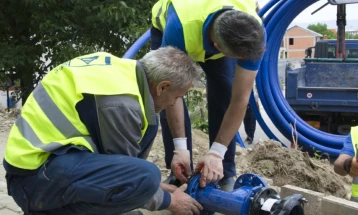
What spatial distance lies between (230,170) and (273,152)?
1.26 m

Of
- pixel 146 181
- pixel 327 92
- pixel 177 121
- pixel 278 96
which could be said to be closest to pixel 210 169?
pixel 177 121

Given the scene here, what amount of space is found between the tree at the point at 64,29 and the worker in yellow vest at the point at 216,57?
2476 millimetres

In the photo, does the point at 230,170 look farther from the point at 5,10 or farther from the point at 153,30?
the point at 5,10

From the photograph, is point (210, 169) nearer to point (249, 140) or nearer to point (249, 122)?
point (249, 122)

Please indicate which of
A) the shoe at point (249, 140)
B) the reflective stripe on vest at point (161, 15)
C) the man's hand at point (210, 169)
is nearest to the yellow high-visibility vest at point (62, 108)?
the man's hand at point (210, 169)

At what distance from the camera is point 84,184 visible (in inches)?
82.0

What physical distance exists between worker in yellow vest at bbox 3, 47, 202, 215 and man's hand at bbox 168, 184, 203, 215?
1.07 ft

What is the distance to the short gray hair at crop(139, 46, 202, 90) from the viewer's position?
6.91ft

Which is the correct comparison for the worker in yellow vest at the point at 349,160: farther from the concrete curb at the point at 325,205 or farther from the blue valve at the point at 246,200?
the blue valve at the point at 246,200

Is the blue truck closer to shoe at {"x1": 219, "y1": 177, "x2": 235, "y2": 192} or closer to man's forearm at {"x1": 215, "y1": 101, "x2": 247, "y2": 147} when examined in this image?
shoe at {"x1": 219, "y1": 177, "x2": 235, "y2": 192}

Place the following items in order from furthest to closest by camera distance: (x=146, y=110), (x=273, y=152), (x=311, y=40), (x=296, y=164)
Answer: (x=311, y=40) < (x=273, y=152) < (x=296, y=164) < (x=146, y=110)

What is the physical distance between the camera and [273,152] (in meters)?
4.28

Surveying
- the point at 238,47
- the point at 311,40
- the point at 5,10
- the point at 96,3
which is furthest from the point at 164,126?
the point at 311,40

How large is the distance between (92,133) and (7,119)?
5022 millimetres
